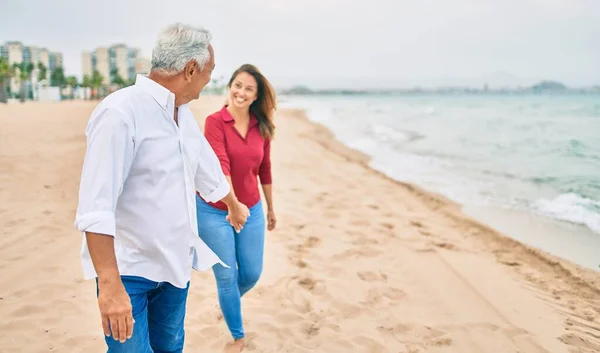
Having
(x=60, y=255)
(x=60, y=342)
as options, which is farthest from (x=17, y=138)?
(x=60, y=342)

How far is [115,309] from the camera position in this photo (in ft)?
5.50

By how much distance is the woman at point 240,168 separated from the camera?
133 inches

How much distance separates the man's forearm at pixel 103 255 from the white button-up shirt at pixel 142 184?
0.10 feet

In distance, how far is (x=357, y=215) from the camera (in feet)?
24.4

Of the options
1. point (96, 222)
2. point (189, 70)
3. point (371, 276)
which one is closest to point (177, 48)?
point (189, 70)

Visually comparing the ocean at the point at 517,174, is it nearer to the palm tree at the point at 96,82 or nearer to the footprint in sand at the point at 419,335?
the footprint in sand at the point at 419,335

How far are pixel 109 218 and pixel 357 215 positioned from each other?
6.02 meters

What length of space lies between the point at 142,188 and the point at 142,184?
15 mm

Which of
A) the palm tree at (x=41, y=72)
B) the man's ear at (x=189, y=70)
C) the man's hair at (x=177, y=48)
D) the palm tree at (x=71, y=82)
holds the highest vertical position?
the man's hair at (x=177, y=48)

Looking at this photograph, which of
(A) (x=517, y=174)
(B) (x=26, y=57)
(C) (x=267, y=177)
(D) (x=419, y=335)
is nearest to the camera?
(D) (x=419, y=335)

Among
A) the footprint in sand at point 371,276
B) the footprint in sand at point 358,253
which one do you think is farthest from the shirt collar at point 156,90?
the footprint in sand at point 358,253

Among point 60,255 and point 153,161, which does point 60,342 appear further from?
point 153,161

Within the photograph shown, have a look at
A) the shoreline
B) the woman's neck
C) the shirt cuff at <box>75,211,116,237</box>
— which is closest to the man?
the shirt cuff at <box>75,211,116,237</box>

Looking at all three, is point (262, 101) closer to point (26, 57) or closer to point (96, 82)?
point (96, 82)
